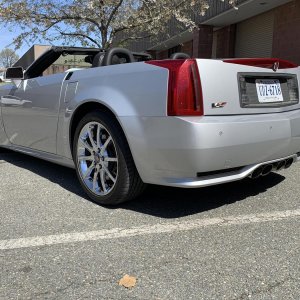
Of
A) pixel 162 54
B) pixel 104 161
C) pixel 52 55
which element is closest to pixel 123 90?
pixel 104 161

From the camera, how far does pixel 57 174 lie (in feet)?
16.7

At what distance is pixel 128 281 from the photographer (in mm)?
2527

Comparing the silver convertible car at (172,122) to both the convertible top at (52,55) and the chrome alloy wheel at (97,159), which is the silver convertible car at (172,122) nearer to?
the chrome alloy wheel at (97,159)

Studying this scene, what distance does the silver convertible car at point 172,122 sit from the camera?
10.4ft

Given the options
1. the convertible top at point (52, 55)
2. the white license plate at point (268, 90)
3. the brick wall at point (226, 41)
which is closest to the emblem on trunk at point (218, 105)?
the white license plate at point (268, 90)

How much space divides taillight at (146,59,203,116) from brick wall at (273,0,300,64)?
32.5ft

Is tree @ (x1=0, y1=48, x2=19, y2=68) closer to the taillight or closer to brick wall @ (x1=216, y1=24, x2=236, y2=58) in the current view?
brick wall @ (x1=216, y1=24, x2=236, y2=58)

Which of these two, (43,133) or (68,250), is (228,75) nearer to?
(68,250)

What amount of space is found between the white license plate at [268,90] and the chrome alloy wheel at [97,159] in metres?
1.28

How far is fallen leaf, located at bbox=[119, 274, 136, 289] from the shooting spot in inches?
97.8

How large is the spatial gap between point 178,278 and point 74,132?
209 cm

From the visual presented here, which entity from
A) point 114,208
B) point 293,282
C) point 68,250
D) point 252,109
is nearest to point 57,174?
point 114,208

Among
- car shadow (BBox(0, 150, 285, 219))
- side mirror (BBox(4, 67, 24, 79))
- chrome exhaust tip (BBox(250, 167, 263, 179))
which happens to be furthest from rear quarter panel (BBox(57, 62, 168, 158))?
side mirror (BBox(4, 67, 24, 79))

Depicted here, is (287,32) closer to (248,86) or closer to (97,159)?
(248,86)
